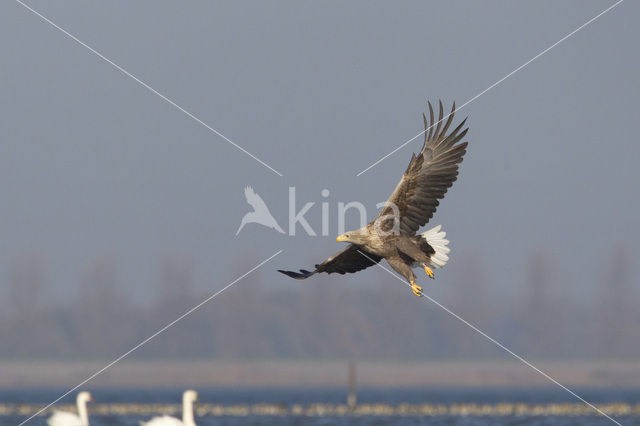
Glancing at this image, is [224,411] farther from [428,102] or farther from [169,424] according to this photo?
[428,102]

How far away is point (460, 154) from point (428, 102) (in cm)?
100

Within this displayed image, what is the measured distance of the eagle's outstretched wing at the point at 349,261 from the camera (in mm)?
17125

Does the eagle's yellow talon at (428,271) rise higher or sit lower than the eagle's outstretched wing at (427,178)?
lower

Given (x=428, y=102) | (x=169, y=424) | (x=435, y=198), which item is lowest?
(x=169, y=424)

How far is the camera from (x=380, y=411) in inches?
1692

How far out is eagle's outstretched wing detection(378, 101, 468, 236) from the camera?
16.4 meters

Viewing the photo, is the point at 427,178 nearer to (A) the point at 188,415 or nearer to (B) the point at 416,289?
(B) the point at 416,289

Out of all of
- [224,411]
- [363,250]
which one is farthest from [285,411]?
[363,250]

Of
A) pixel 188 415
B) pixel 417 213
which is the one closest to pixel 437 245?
pixel 417 213

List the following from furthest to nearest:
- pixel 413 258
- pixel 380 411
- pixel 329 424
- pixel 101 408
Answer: pixel 101 408
pixel 380 411
pixel 329 424
pixel 413 258

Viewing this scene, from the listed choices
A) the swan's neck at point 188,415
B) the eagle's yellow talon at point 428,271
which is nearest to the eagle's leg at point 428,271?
the eagle's yellow talon at point 428,271

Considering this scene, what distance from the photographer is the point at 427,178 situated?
1655cm

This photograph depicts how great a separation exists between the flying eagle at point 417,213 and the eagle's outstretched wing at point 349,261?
22 cm

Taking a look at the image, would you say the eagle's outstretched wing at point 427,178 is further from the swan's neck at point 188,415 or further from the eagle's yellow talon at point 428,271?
the swan's neck at point 188,415
